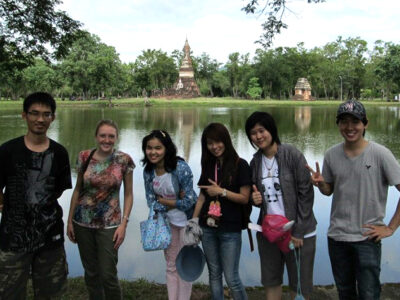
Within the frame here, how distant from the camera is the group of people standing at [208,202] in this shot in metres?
2.18

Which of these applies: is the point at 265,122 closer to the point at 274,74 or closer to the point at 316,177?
the point at 316,177

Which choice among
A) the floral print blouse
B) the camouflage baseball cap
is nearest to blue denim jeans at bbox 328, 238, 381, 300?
the camouflage baseball cap

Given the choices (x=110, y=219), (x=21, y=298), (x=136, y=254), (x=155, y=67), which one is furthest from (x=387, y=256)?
(x=155, y=67)

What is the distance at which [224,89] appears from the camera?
62.4 metres

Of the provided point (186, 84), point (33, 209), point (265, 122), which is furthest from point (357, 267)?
point (186, 84)

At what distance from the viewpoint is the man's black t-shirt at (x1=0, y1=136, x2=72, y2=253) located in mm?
2166

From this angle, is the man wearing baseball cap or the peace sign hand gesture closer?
the man wearing baseball cap

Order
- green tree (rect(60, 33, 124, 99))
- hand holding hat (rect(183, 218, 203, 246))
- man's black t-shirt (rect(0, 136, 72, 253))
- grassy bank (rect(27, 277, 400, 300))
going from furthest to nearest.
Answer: green tree (rect(60, 33, 124, 99)), grassy bank (rect(27, 277, 400, 300)), hand holding hat (rect(183, 218, 203, 246)), man's black t-shirt (rect(0, 136, 72, 253))

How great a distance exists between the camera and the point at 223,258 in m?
2.49

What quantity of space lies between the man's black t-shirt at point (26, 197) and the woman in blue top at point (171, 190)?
67cm

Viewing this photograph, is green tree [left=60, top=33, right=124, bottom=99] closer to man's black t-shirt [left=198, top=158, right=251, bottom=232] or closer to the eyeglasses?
the eyeglasses

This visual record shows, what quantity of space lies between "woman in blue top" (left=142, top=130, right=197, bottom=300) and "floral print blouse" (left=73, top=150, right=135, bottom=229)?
0.24 m

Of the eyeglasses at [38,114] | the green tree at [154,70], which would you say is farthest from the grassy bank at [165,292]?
the green tree at [154,70]

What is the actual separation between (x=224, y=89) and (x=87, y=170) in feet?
200
